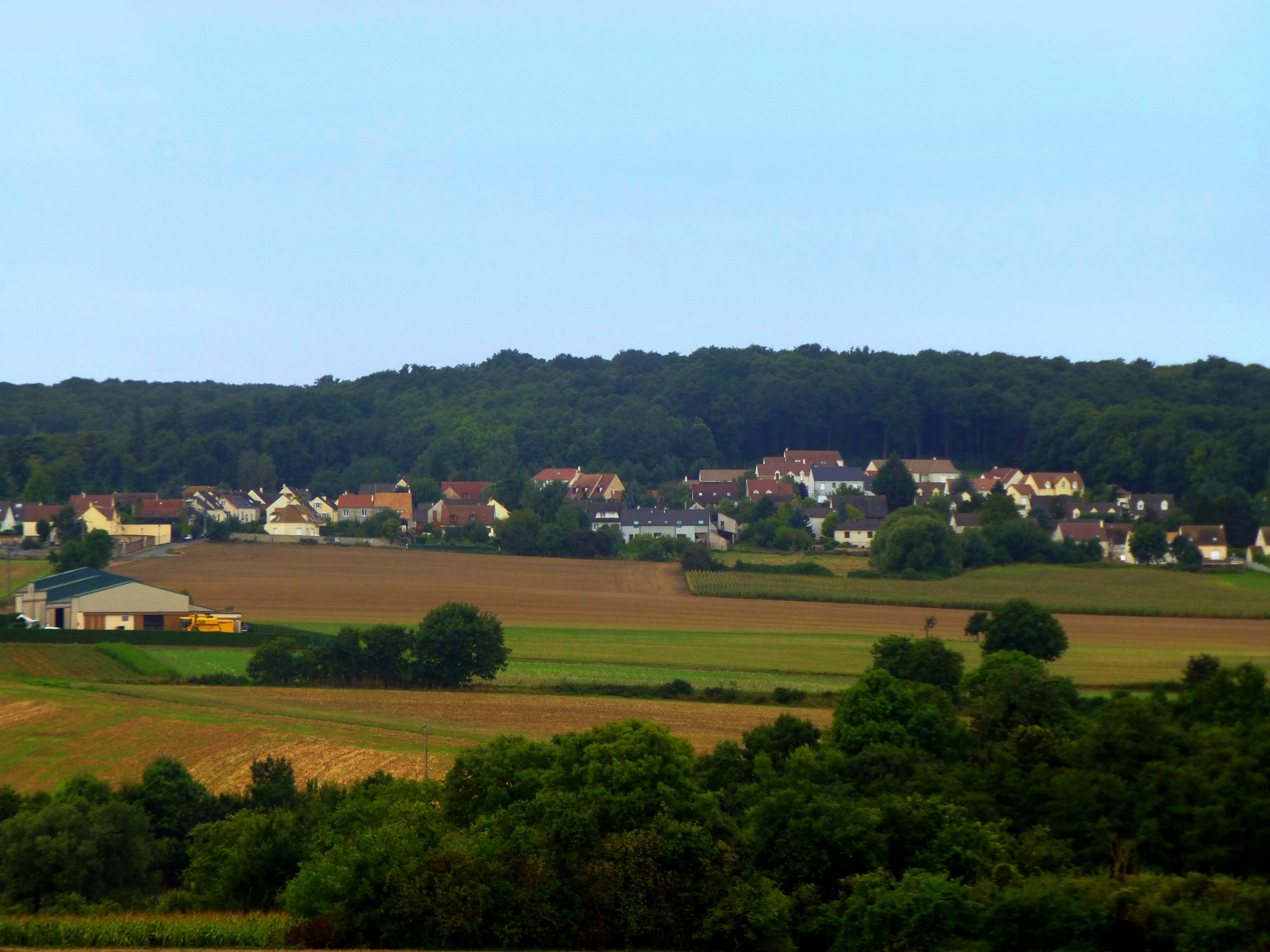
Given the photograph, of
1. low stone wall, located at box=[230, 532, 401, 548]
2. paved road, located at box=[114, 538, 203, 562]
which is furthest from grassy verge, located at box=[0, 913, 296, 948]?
low stone wall, located at box=[230, 532, 401, 548]

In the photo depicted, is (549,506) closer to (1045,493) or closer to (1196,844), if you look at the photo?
(1045,493)

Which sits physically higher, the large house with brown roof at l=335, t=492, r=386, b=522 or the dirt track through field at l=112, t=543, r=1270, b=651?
the large house with brown roof at l=335, t=492, r=386, b=522

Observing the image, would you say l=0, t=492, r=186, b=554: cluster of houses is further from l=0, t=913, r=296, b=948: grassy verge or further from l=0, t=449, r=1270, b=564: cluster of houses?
l=0, t=913, r=296, b=948: grassy verge

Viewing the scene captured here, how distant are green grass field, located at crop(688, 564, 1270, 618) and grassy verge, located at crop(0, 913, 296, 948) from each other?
39979 millimetres

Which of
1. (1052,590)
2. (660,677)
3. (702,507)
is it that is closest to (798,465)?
(702,507)

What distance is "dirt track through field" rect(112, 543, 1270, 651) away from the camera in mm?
46062

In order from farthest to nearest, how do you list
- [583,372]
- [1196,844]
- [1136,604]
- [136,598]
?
[583,372] → [1136,604] → [136,598] → [1196,844]

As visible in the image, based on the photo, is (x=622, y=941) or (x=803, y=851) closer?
(x=622, y=941)

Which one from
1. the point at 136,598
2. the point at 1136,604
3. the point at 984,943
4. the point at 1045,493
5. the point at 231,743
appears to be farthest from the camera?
the point at 1045,493

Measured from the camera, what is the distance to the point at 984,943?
48.1 ft

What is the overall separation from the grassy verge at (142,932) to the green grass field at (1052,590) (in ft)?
131

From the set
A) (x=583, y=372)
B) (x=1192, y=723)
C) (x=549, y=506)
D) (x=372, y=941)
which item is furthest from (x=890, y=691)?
(x=583, y=372)

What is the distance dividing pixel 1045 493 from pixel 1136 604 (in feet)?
156

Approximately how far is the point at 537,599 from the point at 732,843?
3774 centimetres
